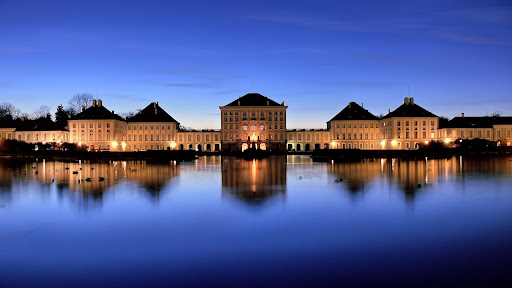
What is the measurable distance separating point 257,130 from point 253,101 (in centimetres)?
638

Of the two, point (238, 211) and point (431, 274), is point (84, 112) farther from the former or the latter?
point (431, 274)

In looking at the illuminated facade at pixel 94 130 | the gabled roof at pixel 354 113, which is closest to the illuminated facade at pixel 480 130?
the gabled roof at pixel 354 113

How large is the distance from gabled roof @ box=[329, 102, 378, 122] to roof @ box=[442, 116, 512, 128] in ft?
51.6

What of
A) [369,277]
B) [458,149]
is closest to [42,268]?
[369,277]

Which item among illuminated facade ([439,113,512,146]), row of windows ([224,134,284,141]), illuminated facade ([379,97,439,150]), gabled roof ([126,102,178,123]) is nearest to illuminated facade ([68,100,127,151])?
gabled roof ([126,102,178,123])

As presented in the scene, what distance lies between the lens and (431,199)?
59.4ft

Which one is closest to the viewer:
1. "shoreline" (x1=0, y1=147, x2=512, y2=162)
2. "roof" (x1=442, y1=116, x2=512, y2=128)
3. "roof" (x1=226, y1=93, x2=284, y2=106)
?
"shoreline" (x1=0, y1=147, x2=512, y2=162)

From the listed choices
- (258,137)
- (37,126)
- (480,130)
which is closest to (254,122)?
(258,137)

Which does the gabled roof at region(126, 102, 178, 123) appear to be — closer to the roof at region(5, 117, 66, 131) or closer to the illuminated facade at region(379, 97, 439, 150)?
the roof at region(5, 117, 66, 131)

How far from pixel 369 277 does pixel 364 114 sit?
8780cm

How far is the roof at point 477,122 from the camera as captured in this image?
82.8 meters

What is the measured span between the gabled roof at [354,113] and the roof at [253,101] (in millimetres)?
13849

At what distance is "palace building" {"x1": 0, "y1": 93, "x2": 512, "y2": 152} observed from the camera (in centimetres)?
8338

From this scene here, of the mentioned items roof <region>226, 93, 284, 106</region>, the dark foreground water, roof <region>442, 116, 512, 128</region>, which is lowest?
the dark foreground water
